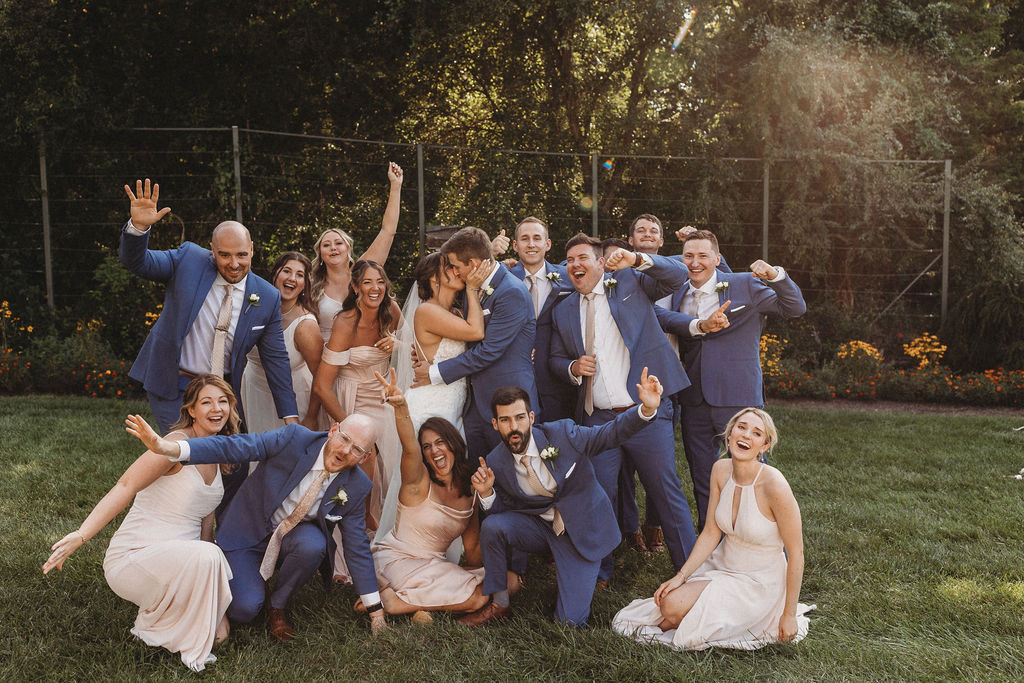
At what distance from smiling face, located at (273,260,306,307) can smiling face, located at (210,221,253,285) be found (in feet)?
1.83

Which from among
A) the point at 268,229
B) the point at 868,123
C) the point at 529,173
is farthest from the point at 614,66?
the point at 268,229

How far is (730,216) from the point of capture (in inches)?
460

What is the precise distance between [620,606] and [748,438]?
46.0 inches

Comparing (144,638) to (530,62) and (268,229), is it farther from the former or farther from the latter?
(530,62)

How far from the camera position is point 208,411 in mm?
4180

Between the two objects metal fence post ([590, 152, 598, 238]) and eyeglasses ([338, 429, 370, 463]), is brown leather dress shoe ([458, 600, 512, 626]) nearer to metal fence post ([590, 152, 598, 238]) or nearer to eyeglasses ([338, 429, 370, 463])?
eyeglasses ([338, 429, 370, 463])

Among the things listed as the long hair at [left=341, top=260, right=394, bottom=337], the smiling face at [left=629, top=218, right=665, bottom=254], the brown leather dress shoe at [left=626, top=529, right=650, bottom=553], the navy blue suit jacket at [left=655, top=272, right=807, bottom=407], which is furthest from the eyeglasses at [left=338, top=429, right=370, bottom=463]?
the smiling face at [left=629, top=218, right=665, bottom=254]

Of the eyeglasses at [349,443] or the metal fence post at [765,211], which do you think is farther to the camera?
the metal fence post at [765,211]

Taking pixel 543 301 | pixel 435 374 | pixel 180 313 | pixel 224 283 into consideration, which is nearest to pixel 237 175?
pixel 224 283

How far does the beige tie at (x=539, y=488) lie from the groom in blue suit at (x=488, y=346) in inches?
21.0

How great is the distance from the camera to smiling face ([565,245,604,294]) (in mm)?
4855

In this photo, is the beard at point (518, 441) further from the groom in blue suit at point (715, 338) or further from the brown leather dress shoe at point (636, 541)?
the brown leather dress shoe at point (636, 541)

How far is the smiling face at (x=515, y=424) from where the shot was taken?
4.23 meters

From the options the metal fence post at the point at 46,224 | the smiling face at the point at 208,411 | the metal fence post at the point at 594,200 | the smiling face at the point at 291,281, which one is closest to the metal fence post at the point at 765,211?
the metal fence post at the point at 594,200
